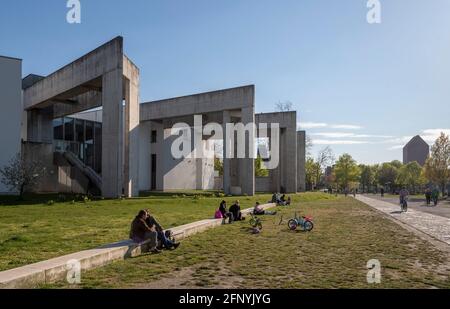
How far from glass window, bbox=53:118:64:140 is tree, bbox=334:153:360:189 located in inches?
2889

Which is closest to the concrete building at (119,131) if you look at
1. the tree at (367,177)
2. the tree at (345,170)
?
the tree at (345,170)

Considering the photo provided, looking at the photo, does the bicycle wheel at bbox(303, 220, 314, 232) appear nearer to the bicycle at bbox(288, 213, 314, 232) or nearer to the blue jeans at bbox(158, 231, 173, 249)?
the bicycle at bbox(288, 213, 314, 232)

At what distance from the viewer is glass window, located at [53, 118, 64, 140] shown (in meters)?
45.3

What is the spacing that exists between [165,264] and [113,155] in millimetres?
23096

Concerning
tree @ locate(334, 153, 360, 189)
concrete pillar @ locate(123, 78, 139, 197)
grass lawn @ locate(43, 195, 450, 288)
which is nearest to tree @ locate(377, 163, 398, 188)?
tree @ locate(334, 153, 360, 189)

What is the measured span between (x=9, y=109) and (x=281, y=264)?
31.1 m

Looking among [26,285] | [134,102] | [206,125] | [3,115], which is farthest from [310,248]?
[206,125]

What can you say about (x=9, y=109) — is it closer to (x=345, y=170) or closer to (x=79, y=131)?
(x=79, y=131)

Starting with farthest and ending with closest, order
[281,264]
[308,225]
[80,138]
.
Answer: [80,138]
[308,225]
[281,264]

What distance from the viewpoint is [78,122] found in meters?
47.1

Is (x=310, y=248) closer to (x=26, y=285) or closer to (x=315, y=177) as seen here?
(x=26, y=285)

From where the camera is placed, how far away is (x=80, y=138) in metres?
46.3

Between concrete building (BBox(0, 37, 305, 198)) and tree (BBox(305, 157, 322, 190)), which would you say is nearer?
concrete building (BBox(0, 37, 305, 198))

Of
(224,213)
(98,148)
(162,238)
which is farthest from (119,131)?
(162,238)
